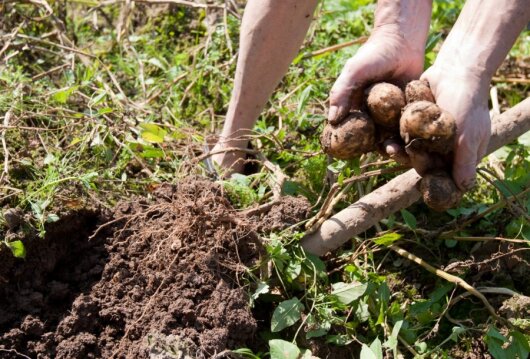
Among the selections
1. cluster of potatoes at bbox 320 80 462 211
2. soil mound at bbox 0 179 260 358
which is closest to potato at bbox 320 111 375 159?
cluster of potatoes at bbox 320 80 462 211

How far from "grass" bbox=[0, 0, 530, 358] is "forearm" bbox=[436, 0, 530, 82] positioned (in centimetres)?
42

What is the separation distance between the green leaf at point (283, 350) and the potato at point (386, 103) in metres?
0.61

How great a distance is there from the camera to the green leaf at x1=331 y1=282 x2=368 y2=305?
2.07 meters

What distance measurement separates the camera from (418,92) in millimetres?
1883

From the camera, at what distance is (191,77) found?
308 centimetres

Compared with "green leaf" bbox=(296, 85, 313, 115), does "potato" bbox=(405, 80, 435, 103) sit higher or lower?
higher

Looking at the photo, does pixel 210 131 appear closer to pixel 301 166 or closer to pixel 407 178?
pixel 301 166

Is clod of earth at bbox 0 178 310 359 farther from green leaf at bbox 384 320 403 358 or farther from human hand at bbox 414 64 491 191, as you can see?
human hand at bbox 414 64 491 191

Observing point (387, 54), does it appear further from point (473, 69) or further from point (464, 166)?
point (464, 166)

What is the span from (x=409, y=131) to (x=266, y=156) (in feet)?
2.96

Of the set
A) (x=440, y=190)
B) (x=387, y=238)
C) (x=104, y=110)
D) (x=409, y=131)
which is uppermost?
(x=409, y=131)

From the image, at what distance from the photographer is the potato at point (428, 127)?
1.79 meters

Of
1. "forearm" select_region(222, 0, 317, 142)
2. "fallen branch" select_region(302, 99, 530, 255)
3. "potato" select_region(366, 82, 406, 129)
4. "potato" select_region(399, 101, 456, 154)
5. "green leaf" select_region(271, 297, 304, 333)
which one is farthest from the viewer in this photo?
"forearm" select_region(222, 0, 317, 142)

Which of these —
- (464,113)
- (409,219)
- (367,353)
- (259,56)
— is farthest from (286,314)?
(259,56)
